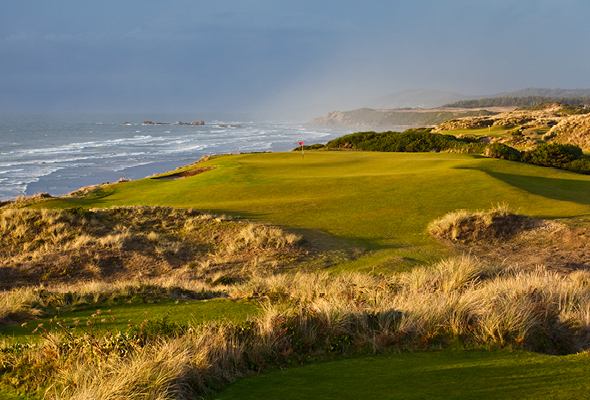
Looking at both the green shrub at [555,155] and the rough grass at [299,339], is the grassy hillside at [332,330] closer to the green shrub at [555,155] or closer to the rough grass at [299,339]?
the rough grass at [299,339]

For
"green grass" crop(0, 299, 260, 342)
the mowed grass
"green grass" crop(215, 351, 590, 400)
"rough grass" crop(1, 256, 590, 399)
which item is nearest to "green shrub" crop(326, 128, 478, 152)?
the mowed grass

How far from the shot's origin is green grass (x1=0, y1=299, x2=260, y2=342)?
462 cm

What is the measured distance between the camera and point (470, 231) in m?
10.3

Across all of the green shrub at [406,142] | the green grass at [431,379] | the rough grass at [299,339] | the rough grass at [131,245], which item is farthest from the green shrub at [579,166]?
the green grass at [431,379]

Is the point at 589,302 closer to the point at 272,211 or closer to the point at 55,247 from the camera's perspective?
the point at 272,211

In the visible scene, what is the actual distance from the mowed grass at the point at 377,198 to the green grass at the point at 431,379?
4.57 metres

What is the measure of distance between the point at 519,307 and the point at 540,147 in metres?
23.3

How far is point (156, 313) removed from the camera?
5.09m

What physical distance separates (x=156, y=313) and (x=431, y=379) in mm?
3497

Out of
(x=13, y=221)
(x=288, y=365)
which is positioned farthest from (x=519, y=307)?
(x=13, y=221)

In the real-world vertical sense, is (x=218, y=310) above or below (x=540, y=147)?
below

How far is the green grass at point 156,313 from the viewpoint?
462 cm

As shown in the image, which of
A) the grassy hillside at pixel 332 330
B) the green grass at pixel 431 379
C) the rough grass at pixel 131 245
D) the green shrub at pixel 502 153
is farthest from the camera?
the green shrub at pixel 502 153

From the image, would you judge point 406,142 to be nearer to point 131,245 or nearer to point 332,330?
point 131,245
